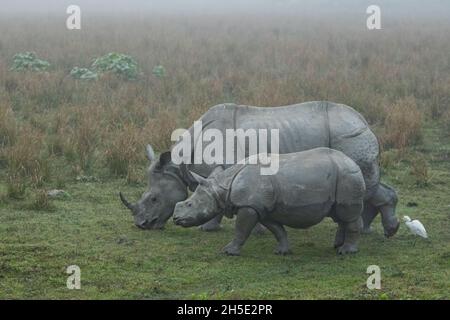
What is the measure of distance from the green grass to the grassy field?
0.02 meters

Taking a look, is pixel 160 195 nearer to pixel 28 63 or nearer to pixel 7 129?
pixel 7 129

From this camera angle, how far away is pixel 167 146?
42.2ft

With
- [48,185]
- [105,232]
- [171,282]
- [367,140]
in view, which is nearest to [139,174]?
[48,185]

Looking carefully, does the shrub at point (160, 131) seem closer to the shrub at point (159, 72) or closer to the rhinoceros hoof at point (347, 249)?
the shrub at point (159, 72)

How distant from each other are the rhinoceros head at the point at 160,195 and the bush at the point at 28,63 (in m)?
9.39

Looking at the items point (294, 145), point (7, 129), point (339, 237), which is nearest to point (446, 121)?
point (294, 145)

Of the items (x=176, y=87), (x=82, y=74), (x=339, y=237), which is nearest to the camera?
(x=339, y=237)

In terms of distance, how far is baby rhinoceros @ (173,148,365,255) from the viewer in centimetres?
802

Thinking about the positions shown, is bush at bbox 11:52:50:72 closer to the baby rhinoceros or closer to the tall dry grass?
the tall dry grass

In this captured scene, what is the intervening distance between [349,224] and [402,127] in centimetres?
556

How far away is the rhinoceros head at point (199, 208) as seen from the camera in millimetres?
8156

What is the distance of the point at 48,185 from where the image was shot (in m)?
11.0

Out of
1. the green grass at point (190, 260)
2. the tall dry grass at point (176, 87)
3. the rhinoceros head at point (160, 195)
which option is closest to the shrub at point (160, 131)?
the tall dry grass at point (176, 87)

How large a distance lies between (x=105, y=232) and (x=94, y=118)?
5.07m
